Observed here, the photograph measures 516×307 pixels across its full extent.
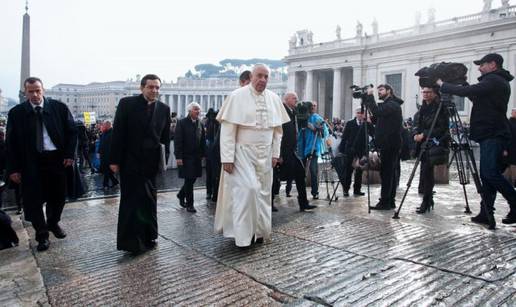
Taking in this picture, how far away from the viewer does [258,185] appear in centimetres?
473

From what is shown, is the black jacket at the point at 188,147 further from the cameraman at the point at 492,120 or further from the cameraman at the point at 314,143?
the cameraman at the point at 492,120

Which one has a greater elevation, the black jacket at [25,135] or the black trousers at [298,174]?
the black jacket at [25,135]

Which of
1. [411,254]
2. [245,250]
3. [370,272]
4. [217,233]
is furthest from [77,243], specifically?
[411,254]

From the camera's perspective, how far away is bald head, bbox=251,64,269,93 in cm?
482

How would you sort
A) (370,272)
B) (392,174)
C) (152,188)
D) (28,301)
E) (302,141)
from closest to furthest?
(28,301) → (370,272) → (152,188) → (392,174) → (302,141)

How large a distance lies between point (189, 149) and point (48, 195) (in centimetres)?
281

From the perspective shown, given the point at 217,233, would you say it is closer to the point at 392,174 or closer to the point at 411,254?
the point at 411,254

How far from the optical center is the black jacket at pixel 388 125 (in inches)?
273

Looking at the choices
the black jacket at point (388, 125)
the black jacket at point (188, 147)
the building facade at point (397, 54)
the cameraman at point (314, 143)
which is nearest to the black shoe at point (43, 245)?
the black jacket at point (188, 147)

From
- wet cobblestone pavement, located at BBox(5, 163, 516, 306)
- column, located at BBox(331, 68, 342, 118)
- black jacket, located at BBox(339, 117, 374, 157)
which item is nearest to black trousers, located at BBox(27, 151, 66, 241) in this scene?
wet cobblestone pavement, located at BBox(5, 163, 516, 306)

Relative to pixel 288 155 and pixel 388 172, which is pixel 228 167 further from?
pixel 388 172

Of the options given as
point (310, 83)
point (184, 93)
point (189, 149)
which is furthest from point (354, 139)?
point (184, 93)

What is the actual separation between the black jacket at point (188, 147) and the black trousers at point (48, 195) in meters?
2.40

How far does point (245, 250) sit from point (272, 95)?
193 cm
